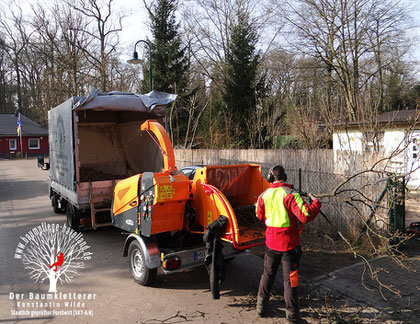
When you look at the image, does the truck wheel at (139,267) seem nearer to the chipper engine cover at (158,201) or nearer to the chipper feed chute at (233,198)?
the chipper engine cover at (158,201)

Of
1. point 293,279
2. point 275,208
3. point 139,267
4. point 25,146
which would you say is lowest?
point 139,267

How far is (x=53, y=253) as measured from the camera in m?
6.57

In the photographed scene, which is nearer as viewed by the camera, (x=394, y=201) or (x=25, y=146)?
(x=394, y=201)

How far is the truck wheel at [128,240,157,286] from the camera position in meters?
4.88

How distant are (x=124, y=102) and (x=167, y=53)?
53.6 ft

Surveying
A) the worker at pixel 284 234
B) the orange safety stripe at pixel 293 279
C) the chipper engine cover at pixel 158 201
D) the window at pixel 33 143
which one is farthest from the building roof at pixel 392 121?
the window at pixel 33 143

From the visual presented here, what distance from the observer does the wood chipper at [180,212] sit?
4.54 meters

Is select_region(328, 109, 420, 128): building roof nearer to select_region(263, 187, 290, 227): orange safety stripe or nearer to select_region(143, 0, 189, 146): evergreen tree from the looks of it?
select_region(263, 187, 290, 227): orange safety stripe

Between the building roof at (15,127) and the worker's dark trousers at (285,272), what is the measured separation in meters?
46.1

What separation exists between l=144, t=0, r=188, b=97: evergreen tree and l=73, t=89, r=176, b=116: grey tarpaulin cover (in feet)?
48.4

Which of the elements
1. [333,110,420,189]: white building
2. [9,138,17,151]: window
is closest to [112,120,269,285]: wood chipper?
[333,110,420,189]: white building

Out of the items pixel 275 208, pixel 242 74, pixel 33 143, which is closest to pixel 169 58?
pixel 242 74

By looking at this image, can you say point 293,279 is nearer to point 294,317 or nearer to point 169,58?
point 294,317

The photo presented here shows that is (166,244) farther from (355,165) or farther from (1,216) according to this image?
(1,216)
